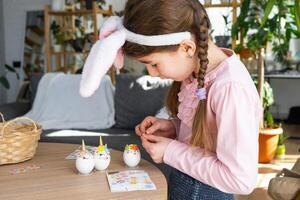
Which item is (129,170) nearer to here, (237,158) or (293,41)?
(237,158)

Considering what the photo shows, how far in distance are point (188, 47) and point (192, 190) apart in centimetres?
38

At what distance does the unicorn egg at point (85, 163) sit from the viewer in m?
1.16

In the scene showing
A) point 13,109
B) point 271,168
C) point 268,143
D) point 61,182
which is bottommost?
point 271,168

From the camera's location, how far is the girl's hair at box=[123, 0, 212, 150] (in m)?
0.85

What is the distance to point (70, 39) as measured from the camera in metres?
4.29

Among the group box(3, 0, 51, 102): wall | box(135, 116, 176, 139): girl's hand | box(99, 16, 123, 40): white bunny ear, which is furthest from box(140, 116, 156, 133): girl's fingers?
box(3, 0, 51, 102): wall

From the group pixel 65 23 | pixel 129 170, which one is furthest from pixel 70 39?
pixel 129 170

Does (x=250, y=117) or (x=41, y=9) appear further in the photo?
(x=41, y=9)

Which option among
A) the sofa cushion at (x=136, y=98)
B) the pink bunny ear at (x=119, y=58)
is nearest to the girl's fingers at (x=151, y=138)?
the pink bunny ear at (x=119, y=58)

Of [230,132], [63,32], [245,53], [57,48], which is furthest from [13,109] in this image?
[230,132]

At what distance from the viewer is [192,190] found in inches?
40.3

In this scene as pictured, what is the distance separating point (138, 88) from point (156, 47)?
2125 millimetres

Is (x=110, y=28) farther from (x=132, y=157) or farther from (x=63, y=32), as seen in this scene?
(x=63, y=32)

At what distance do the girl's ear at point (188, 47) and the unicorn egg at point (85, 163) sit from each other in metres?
0.47
